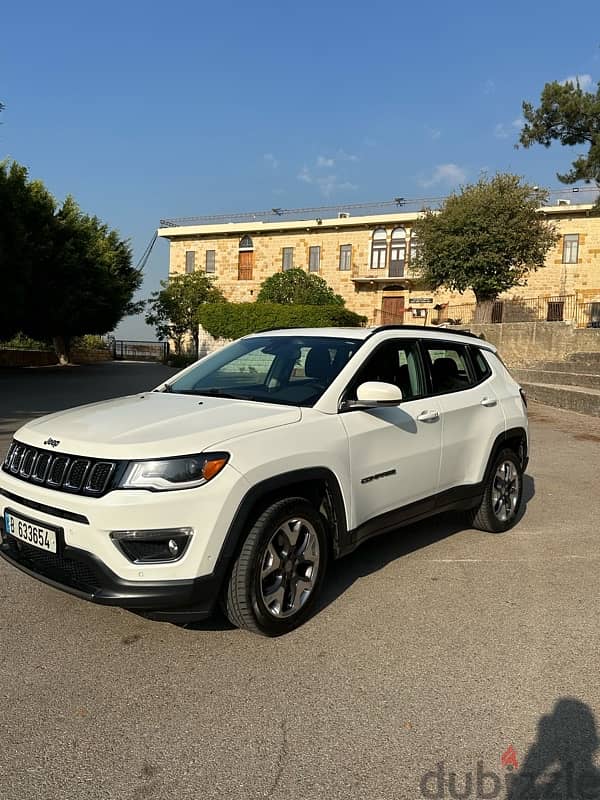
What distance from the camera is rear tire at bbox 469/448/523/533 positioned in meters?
5.39

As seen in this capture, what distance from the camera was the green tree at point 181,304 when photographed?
4653cm

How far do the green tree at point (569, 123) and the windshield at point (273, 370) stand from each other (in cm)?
1941

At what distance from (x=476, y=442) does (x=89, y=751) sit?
140 inches

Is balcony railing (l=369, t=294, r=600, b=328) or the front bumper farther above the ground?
balcony railing (l=369, t=294, r=600, b=328)

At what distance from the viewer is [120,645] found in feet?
11.0

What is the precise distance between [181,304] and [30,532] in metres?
44.6

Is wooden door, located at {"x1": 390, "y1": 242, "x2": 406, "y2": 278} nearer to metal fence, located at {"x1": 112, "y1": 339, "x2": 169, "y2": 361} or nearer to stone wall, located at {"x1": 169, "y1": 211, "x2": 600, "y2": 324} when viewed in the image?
stone wall, located at {"x1": 169, "y1": 211, "x2": 600, "y2": 324}

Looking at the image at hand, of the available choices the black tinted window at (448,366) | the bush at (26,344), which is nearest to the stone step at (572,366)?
the black tinted window at (448,366)

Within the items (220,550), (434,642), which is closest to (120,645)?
(220,550)

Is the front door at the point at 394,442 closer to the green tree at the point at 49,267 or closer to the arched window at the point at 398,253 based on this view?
the green tree at the point at 49,267

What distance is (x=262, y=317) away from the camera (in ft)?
126

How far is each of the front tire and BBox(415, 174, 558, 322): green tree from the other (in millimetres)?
25866

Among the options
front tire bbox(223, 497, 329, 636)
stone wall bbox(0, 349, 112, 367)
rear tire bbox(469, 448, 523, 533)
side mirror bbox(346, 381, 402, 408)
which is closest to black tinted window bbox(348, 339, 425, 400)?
side mirror bbox(346, 381, 402, 408)

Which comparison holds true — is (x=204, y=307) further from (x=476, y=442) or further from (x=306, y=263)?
(x=476, y=442)
